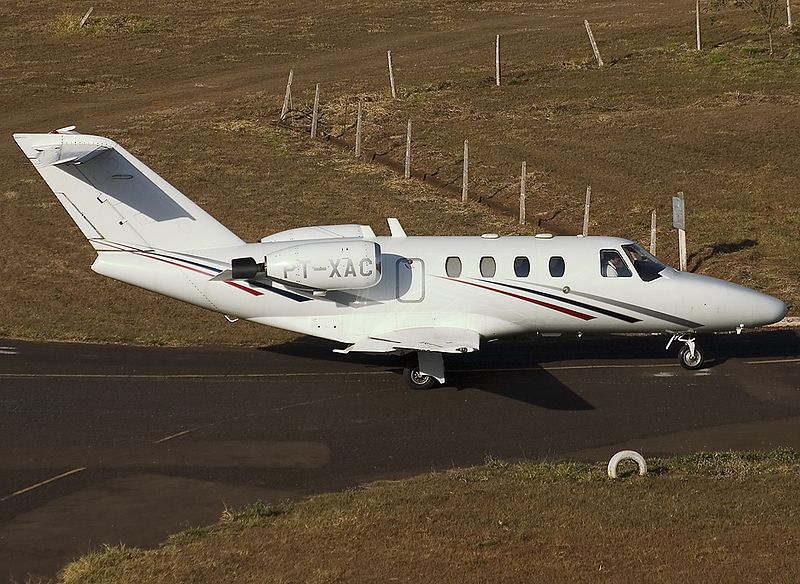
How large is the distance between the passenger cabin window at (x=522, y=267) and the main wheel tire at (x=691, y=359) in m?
3.71

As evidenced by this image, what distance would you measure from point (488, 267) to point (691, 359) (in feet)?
15.1

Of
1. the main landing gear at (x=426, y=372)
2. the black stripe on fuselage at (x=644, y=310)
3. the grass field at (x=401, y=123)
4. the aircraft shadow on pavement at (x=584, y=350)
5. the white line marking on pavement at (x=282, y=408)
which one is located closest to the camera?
the white line marking on pavement at (x=282, y=408)

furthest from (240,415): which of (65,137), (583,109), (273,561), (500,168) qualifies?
(583,109)

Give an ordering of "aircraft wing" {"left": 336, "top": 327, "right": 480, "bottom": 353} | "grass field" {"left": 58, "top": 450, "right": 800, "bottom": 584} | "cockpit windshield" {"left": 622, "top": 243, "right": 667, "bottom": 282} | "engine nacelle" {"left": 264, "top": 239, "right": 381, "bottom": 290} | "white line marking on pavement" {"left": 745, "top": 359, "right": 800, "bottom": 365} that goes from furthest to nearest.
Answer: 1. "white line marking on pavement" {"left": 745, "top": 359, "right": 800, "bottom": 365}
2. "cockpit windshield" {"left": 622, "top": 243, "right": 667, "bottom": 282}
3. "engine nacelle" {"left": 264, "top": 239, "right": 381, "bottom": 290}
4. "aircraft wing" {"left": 336, "top": 327, "right": 480, "bottom": 353}
5. "grass field" {"left": 58, "top": 450, "right": 800, "bottom": 584}

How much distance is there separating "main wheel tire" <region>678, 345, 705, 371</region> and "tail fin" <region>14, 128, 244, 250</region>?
30.1ft

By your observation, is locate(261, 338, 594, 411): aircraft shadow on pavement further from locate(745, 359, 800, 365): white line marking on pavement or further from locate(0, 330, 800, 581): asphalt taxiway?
locate(745, 359, 800, 365): white line marking on pavement

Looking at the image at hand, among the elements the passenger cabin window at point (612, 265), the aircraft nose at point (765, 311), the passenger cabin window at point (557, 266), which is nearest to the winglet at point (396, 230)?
the passenger cabin window at point (557, 266)

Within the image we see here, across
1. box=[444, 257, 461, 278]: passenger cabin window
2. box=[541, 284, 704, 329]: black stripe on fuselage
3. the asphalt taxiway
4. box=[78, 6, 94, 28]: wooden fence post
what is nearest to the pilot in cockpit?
box=[541, 284, 704, 329]: black stripe on fuselage

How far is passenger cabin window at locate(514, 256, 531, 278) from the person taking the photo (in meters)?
Result: 23.1

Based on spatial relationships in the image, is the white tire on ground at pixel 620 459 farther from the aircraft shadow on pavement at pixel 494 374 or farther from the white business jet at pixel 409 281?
the white business jet at pixel 409 281

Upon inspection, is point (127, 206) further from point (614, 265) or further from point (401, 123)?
point (401, 123)

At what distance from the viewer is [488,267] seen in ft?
75.7

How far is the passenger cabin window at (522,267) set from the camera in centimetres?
2308

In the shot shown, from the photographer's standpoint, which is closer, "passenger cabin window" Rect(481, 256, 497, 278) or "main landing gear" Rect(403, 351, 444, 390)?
"main landing gear" Rect(403, 351, 444, 390)
